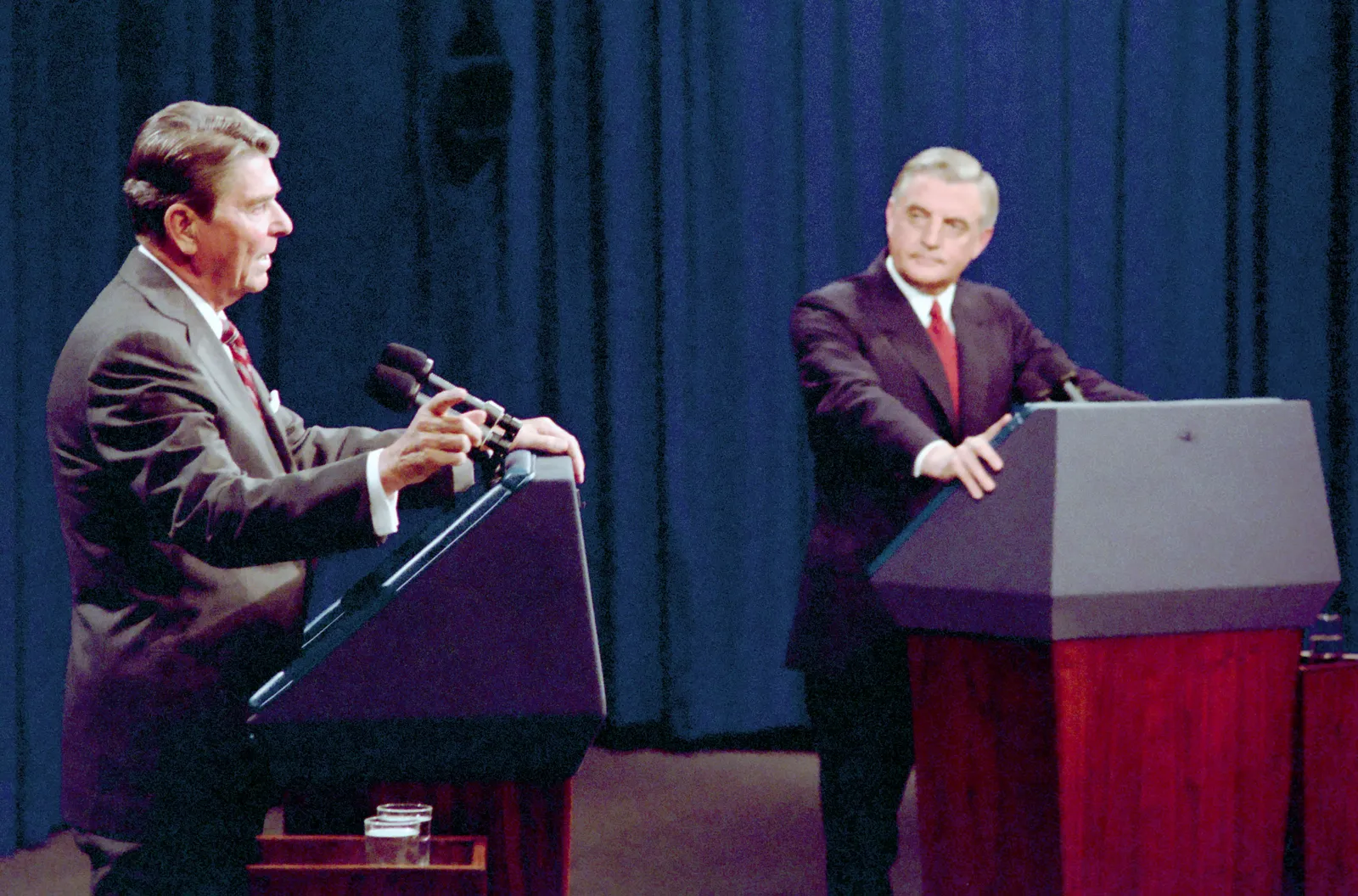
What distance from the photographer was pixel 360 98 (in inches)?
145

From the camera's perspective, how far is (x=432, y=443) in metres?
1.14

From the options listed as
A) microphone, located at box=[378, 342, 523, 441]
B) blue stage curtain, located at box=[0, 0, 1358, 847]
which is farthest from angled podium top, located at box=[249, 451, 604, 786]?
blue stage curtain, located at box=[0, 0, 1358, 847]

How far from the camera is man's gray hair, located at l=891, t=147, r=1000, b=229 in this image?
2078mm

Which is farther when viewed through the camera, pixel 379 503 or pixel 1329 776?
pixel 1329 776

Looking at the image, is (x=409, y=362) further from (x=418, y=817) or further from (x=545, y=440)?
(x=418, y=817)

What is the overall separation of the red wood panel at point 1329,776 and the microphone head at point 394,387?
114 cm

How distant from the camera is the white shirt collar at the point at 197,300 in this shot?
1.33 meters

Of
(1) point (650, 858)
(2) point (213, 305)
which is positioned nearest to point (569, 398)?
(1) point (650, 858)

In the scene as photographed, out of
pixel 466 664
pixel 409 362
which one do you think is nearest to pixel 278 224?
pixel 409 362

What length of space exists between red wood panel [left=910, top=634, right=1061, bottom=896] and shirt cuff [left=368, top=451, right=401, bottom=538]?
74 centimetres

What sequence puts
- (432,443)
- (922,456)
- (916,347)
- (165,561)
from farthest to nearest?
(916,347) < (922,456) < (165,561) < (432,443)

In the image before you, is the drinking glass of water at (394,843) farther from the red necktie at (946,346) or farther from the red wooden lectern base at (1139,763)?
the red necktie at (946,346)

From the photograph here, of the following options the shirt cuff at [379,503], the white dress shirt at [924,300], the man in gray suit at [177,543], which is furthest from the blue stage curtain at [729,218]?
the shirt cuff at [379,503]

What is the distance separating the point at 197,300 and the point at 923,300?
3.99 feet
